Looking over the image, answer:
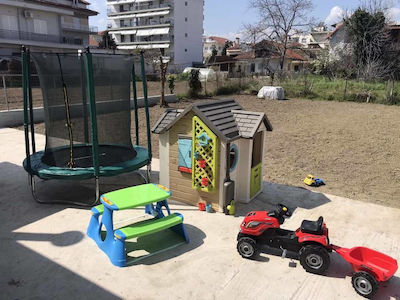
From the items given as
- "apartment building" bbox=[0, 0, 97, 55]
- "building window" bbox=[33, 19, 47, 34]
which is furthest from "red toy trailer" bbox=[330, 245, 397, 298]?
"building window" bbox=[33, 19, 47, 34]

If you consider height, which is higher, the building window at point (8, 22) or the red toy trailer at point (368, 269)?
the building window at point (8, 22)

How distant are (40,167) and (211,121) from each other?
280 centimetres

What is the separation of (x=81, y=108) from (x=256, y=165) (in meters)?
3.04

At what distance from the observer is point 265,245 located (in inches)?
147

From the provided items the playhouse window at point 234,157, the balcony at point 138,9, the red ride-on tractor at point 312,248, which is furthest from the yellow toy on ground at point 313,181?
the balcony at point 138,9

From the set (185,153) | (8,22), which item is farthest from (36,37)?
(185,153)

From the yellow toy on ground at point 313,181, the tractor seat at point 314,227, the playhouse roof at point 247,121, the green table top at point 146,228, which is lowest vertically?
the yellow toy on ground at point 313,181

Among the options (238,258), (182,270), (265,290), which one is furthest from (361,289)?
(182,270)

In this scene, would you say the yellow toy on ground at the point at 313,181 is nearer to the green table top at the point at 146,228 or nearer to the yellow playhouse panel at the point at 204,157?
the yellow playhouse panel at the point at 204,157

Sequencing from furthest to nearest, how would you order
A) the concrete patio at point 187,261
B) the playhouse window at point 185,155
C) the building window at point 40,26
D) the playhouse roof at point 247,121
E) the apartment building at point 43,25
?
the building window at point 40,26, the apartment building at point 43,25, the playhouse window at point 185,155, the playhouse roof at point 247,121, the concrete patio at point 187,261

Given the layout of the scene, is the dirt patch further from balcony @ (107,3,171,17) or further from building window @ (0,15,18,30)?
balcony @ (107,3,171,17)

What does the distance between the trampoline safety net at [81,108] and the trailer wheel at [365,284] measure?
385 cm

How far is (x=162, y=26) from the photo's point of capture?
48438mm

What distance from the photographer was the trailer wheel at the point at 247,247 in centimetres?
358
